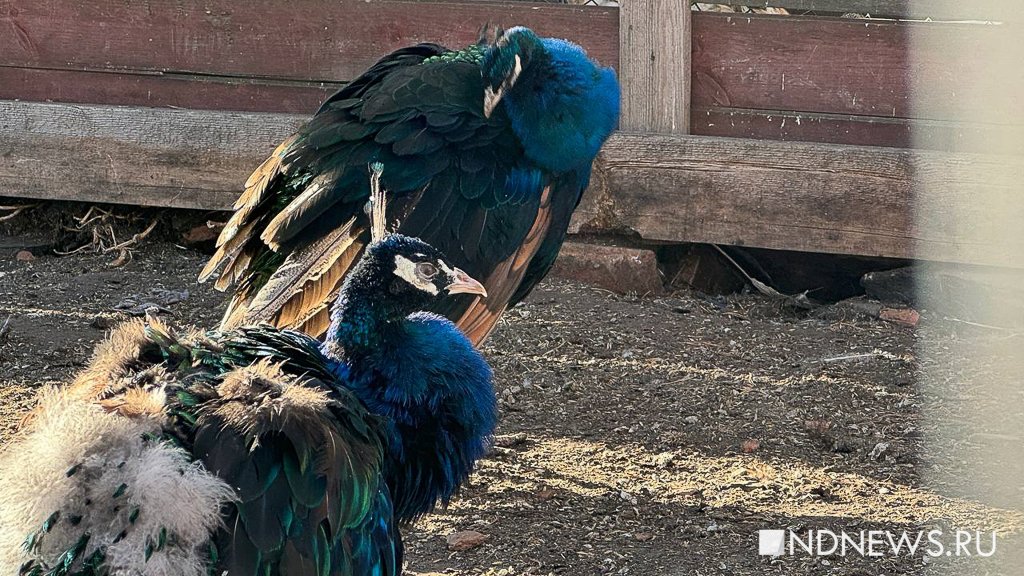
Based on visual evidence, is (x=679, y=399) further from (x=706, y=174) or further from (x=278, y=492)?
(x=278, y=492)

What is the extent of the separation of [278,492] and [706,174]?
3075 mm

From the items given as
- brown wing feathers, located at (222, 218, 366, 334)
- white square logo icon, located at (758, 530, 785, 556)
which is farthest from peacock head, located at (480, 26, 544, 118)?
white square logo icon, located at (758, 530, 785, 556)

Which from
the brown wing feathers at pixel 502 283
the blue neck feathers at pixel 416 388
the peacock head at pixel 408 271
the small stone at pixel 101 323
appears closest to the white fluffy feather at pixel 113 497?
the blue neck feathers at pixel 416 388

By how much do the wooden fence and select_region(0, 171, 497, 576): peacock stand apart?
240 centimetres

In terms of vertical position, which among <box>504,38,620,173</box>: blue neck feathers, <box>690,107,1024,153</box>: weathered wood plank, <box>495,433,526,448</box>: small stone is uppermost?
<box>504,38,620,173</box>: blue neck feathers

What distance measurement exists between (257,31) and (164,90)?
0.52 m

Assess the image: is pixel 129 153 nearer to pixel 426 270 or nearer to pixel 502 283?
pixel 502 283

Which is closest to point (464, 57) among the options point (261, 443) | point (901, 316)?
point (261, 443)

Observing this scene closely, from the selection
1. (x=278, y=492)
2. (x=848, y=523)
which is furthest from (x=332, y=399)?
(x=848, y=523)

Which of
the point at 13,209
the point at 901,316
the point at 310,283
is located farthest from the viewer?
the point at 13,209

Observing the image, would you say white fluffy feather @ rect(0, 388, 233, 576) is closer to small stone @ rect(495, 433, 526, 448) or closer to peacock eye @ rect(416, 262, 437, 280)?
peacock eye @ rect(416, 262, 437, 280)

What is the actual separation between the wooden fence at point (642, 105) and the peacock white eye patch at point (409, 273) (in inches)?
96.2

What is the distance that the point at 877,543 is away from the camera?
11.0ft

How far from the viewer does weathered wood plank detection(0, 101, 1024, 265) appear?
15.9 feet
